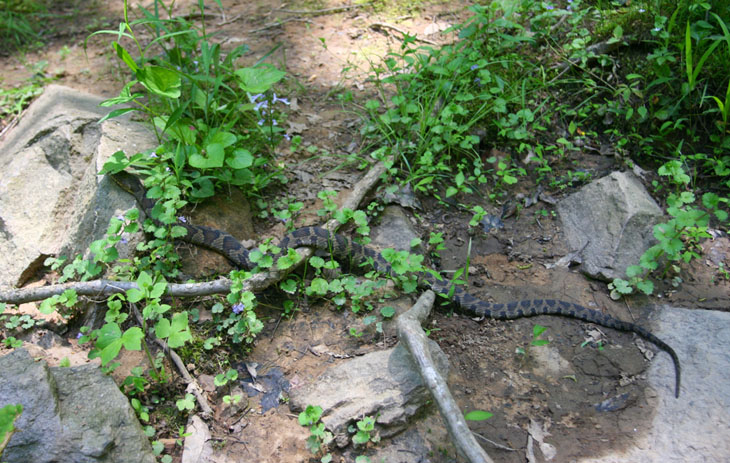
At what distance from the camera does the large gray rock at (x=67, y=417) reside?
103 inches

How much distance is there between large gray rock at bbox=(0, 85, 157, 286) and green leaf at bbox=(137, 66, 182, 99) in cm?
121

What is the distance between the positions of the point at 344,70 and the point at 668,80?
3.60m

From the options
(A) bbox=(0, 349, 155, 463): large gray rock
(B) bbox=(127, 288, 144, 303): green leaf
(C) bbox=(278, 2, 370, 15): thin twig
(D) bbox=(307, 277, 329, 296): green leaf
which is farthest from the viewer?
(C) bbox=(278, 2, 370, 15): thin twig

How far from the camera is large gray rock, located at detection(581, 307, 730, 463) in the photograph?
291 centimetres

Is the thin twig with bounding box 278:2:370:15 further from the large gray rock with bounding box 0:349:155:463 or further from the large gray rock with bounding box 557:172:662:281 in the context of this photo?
the large gray rock with bounding box 0:349:155:463

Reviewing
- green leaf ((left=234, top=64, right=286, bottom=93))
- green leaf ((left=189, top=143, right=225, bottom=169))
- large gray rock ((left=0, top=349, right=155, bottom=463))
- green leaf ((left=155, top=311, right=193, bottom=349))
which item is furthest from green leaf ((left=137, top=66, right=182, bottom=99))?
large gray rock ((left=0, top=349, right=155, bottom=463))

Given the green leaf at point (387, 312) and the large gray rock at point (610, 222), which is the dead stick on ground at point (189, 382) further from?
the large gray rock at point (610, 222)

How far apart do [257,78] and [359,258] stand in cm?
191

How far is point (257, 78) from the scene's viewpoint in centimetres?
445

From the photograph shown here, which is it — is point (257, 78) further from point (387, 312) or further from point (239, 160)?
point (387, 312)

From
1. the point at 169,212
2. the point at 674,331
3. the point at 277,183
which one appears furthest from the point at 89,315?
the point at 674,331

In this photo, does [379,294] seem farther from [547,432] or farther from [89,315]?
[89,315]

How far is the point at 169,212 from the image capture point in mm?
3879

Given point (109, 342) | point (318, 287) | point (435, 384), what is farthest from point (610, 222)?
point (109, 342)
